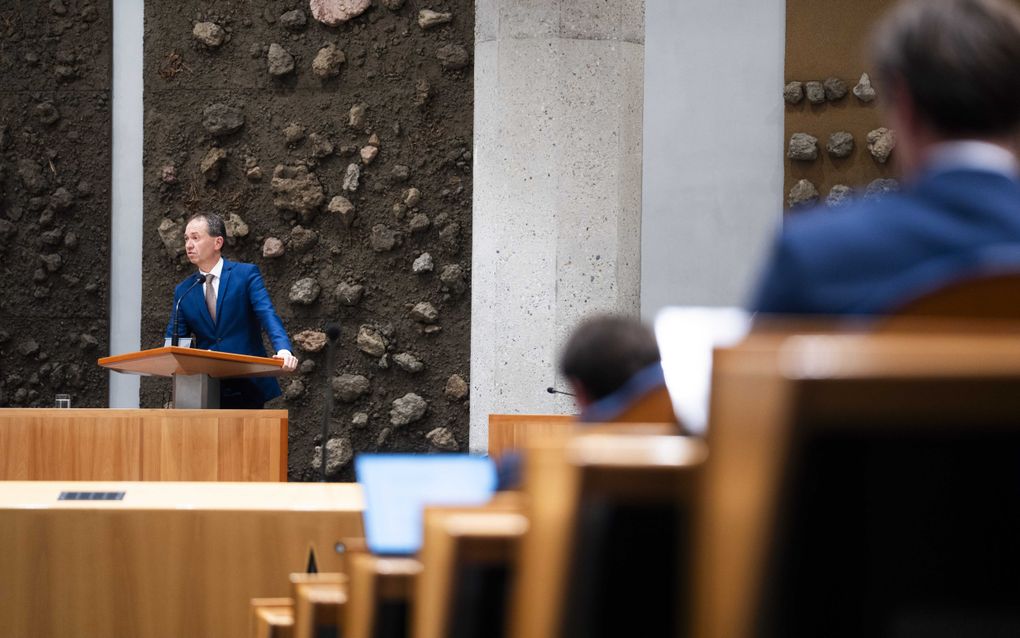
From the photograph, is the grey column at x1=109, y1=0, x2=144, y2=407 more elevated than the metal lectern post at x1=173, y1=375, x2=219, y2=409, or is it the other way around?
the grey column at x1=109, y1=0, x2=144, y2=407

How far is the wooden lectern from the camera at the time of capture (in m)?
4.52

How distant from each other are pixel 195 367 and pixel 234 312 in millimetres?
887

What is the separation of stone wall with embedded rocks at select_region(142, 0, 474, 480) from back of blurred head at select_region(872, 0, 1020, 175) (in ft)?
19.7

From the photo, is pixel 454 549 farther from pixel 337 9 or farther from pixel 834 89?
pixel 337 9

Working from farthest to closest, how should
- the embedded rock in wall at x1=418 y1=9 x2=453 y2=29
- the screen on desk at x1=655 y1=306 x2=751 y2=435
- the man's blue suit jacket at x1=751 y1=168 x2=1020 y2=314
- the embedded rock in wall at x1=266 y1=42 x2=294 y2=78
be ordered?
the embedded rock in wall at x1=266 y1=42 x2=294 y2=78
the embedded rock in wall at x1=418 y1=9 x2=453 y2=29
the man's blue suit jacket at x1=751 y1=168 x2=1020 y2=314
the screen on desk at x1=655 y1=306 x2=751 y2=435

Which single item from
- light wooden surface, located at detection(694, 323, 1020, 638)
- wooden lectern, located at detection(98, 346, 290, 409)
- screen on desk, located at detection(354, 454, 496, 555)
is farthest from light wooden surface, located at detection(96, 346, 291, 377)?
light wooden surface, located at detection(694, 323, 1020, 638)

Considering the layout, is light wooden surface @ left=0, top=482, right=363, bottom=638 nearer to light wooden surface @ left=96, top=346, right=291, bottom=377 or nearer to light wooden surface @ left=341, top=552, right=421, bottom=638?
light wooden surface @ left=341, top=552, right=421, bottom=638

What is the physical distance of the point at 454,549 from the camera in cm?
76

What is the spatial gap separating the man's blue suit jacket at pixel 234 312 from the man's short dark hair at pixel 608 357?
13.8 feet

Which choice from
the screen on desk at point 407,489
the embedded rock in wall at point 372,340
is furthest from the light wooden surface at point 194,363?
the screen on desk at point 407,489

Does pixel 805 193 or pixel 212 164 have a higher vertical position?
pixel 212 164

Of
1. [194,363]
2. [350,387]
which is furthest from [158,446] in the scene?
[350,387]

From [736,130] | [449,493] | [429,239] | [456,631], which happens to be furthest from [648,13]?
[456,631]

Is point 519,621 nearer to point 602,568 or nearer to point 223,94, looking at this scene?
point 602,568
